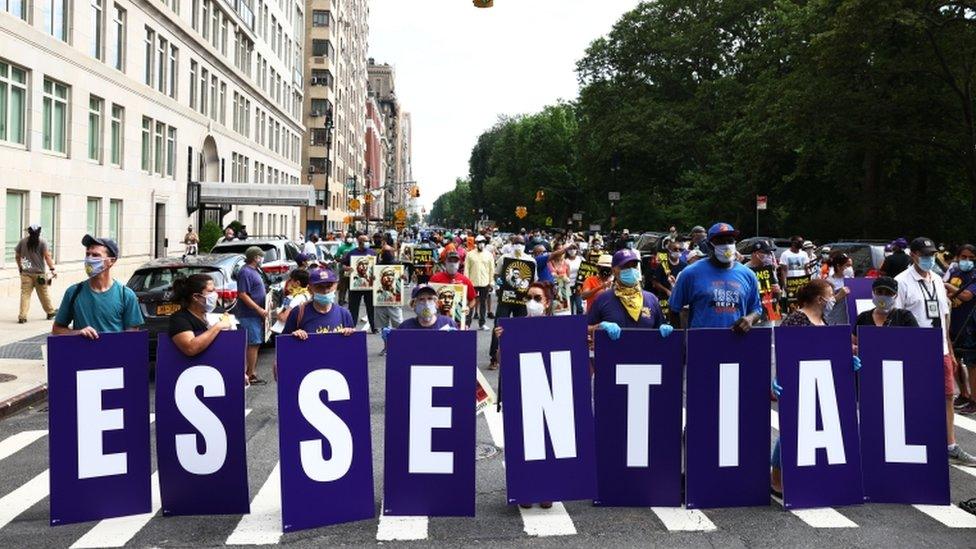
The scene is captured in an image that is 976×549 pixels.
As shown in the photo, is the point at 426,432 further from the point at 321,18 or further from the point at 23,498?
the point at 321,18

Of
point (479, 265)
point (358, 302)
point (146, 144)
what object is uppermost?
point (146, 144)

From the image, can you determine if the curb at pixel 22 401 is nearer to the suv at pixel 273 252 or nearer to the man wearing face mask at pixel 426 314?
the man wearing face mask at pixel 426 314

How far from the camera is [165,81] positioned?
3722cm

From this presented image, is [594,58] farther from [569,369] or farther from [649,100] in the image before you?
[569,369]

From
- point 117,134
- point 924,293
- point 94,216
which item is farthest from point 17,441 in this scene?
point 117,134

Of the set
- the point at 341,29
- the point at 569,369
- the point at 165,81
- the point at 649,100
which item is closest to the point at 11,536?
the point at 569,369

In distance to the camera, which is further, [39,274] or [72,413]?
[39,274]

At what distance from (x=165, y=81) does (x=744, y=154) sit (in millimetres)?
26294

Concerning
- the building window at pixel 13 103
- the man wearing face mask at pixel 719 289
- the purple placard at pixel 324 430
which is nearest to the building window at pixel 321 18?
the building window at pixel 13 103

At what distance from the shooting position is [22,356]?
535 inches

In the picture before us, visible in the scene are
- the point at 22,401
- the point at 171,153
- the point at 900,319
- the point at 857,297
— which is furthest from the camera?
the point at 171,153

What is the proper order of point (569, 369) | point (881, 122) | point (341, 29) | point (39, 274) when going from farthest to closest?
point (341, 29), point (881, 122), point (39, 274), point (569, 369)

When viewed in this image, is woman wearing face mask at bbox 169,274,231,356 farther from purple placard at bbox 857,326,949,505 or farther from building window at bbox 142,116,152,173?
building window at bbox 142,116,152,173

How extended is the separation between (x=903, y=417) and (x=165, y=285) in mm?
9735
